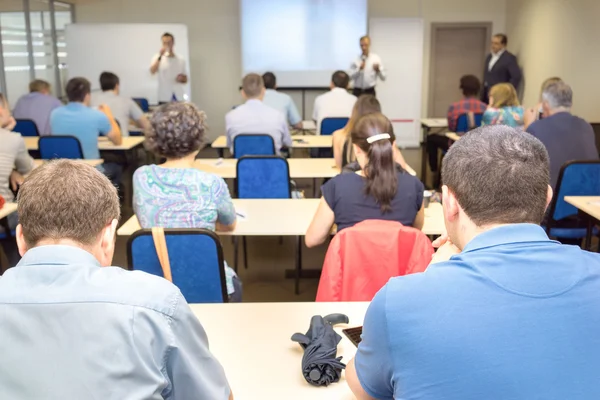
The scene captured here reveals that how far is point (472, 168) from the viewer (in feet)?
3.92

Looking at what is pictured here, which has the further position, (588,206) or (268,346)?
(588,206)

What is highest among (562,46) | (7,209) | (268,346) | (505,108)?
(562,46)

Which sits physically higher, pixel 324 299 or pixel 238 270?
pixel 324 299

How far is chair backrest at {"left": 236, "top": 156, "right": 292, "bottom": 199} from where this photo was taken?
A: 407 cm

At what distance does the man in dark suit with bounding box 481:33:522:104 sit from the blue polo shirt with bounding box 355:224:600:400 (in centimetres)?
817

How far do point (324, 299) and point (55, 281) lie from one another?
1245mm

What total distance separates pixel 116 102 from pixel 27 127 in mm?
932

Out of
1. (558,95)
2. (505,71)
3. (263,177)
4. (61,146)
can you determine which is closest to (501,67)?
(505,71)

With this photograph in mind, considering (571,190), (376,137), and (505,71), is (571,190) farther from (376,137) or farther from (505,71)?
(505,71)

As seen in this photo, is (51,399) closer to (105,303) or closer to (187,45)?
(105,303)

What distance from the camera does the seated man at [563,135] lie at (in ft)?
13.0

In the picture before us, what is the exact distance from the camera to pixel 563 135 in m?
3.98

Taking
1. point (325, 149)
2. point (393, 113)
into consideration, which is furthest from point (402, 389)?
point (393, 113)

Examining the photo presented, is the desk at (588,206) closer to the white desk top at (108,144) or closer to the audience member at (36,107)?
the white desk top at (108,144)
